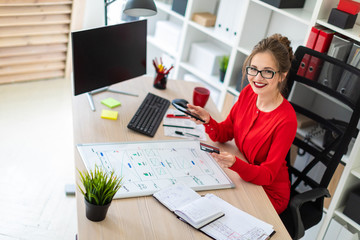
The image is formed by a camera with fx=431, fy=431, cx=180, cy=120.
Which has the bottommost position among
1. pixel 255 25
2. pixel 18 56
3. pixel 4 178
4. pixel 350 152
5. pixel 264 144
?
pixel 4 178

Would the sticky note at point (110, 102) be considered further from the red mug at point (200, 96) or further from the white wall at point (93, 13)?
the white wall at point (93, 13)

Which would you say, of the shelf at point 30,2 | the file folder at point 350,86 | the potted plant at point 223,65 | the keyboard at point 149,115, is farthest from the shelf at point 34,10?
the file folder at point 350,86

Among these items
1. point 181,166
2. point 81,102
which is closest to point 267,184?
point 181,166

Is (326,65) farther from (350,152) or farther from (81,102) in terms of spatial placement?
(81,102)

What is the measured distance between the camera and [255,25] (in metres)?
3.23

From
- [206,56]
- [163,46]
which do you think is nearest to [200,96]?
[206,56]

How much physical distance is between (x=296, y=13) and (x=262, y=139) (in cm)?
117

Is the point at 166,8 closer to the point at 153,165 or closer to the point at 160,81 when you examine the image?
the point at 160,81

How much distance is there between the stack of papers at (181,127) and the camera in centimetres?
223

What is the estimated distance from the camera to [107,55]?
94.4 inches

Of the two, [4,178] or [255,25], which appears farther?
[255,25]

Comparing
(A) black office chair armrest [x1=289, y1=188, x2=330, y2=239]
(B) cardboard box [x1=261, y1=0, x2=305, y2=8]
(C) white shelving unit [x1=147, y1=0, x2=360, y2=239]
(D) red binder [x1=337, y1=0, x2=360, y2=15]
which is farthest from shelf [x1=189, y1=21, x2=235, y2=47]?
(A) black office chair armrest [x1=289, y1=188, x2=330, y2=239]

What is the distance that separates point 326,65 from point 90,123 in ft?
4.24

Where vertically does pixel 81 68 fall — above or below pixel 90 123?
above
